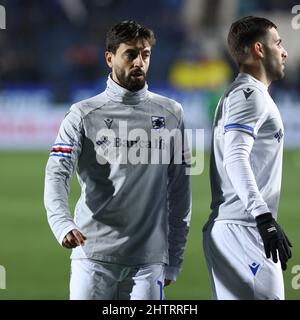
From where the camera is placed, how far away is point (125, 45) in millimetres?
4168

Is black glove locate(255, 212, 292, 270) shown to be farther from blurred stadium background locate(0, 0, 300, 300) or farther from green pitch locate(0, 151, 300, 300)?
blurred stadium background locate(0, 0, 300, 300)

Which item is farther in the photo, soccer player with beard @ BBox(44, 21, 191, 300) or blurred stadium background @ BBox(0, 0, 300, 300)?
blurred stadium background @ BBox(0, 0, 300, 300)

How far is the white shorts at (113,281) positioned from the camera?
4.13 m

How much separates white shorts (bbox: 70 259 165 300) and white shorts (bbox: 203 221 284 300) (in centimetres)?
30

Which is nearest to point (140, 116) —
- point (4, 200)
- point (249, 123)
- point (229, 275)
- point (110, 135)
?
point (110, 135)

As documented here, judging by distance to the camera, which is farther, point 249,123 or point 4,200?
point 4,200

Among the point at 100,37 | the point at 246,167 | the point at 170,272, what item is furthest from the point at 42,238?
the point at 100,37

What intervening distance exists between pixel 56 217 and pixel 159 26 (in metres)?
19.5

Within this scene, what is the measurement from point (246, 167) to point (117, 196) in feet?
2.00

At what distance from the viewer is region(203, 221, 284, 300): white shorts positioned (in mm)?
4098

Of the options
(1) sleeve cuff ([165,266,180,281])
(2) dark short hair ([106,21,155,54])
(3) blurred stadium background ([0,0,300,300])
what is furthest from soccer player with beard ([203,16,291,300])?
(3) blurred stadium background ([0,0,300,300])

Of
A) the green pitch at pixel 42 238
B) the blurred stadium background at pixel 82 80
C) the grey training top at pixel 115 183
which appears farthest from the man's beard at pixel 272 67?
the blurred stadium background at pixel 82 80

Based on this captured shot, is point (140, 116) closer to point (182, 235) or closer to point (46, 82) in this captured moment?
point (182, 235)

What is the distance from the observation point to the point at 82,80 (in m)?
21.8
